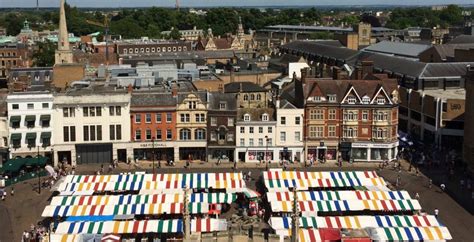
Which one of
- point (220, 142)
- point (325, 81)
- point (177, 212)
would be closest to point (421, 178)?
point (325, 81)

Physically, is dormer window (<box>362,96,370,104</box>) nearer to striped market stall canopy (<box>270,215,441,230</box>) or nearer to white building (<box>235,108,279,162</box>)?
white building (<box>235,108,279,162</box>)

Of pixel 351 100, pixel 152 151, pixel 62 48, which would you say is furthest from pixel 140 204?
pixel 62 48

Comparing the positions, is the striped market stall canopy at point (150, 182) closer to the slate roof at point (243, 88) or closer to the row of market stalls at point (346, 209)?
the row of market stalls at point (346, 209)

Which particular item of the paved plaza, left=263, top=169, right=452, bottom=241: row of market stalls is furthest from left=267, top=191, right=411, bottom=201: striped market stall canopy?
the paved plaza

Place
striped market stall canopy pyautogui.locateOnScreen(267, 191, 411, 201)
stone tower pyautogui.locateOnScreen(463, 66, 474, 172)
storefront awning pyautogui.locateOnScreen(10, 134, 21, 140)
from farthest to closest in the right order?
storefront awning pyautogui.locateOnScreen(10, 134, 21, 140)
stone tower pyautogui.locateOnScreen(463, 66, 474, 172)
striped market stall canopy pyautogui.locateOnScreen(267, 191, 411, 201)

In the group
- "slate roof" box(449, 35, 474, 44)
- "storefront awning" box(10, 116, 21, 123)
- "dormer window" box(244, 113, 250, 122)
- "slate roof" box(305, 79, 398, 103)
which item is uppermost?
"slate roof" box(449, 35, 474, 44)

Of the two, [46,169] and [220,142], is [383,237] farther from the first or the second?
[46,169]

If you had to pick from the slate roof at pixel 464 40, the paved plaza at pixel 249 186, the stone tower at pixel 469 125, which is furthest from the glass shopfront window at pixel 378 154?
the slate roof at pixel 464 40
